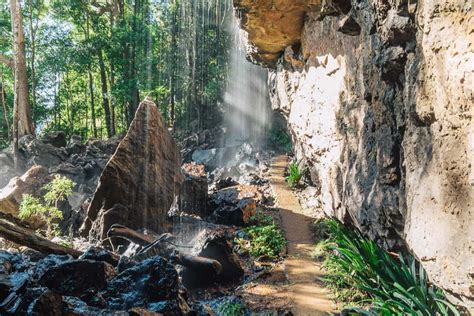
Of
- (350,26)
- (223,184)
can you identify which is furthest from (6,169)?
(350,26)

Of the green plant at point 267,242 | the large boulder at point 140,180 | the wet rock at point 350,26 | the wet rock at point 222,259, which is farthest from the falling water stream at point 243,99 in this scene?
the wet rock at point 350,26

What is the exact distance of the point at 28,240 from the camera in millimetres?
4707

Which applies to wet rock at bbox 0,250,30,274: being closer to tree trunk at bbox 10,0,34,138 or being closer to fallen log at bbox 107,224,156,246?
fallen log at bbox 107,224,156,246

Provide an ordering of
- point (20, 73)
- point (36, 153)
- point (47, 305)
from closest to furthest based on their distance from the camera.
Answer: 1. point (47, 305)
2. point (20, 73)
3. point (36, 153)

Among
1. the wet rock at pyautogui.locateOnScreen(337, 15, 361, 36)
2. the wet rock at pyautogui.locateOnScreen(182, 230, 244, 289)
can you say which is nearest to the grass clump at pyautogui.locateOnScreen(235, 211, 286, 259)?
the wet rock at pyautogui.locateOnScreen(182, 230, 244, 289)

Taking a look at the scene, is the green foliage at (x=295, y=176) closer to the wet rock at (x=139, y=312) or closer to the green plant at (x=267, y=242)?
the green plant at (x=267, y=242)

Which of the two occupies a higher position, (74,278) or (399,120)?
(399,120)

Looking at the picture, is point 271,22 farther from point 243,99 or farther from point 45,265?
point 243,99

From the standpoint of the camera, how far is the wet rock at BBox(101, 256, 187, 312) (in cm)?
390

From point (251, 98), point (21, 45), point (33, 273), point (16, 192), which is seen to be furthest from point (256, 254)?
point (251, 98)

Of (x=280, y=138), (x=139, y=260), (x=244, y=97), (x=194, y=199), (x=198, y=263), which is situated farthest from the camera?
(x=244, y=97)

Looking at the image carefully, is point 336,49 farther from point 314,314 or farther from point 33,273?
point 33,273

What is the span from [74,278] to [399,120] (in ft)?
12.2

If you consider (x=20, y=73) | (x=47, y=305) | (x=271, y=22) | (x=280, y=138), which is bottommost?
(x=47, y=305)
